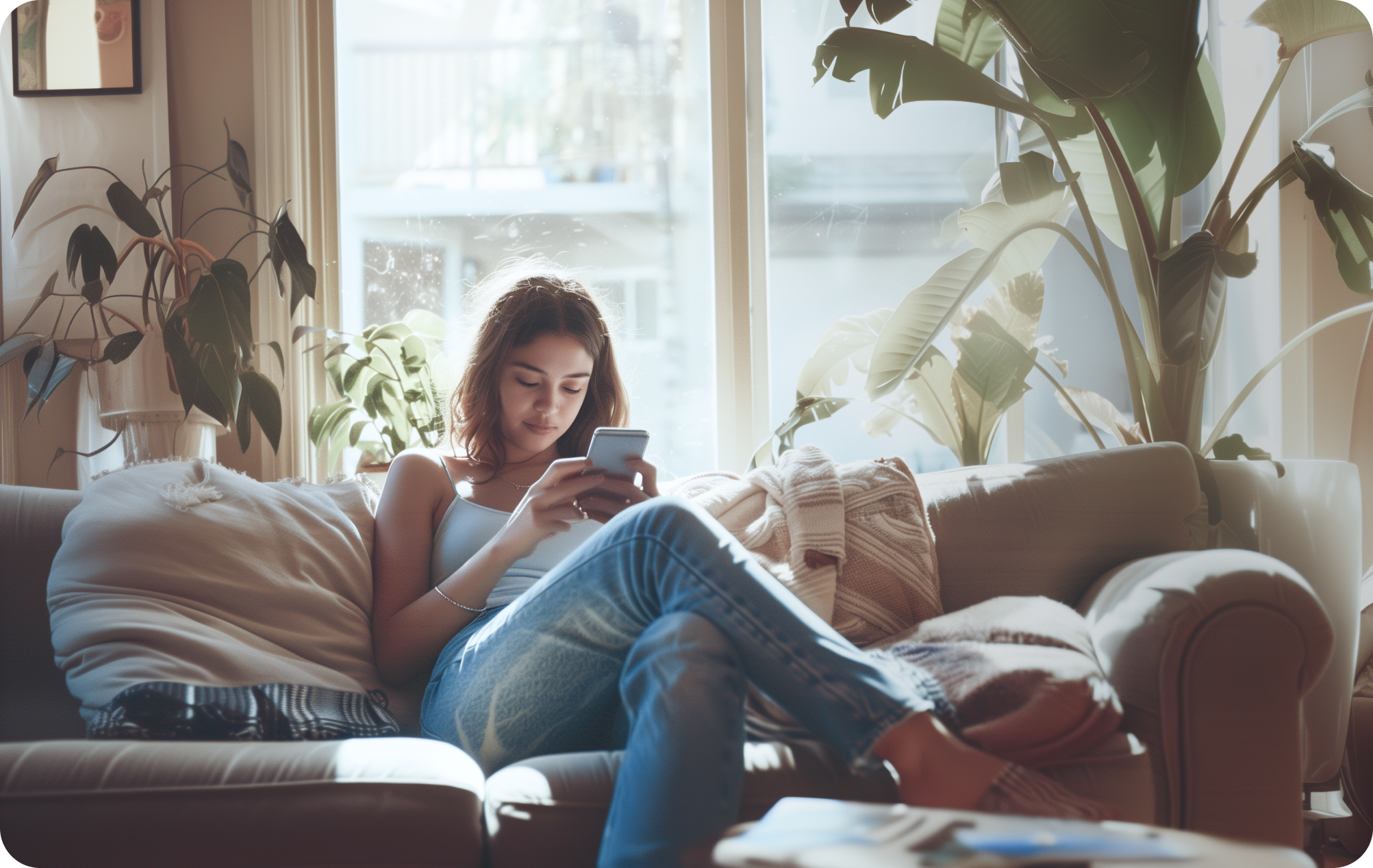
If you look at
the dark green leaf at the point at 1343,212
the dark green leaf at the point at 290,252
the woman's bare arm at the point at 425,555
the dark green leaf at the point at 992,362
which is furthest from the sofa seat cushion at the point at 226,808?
the dark green leaf at the point at 1343,212

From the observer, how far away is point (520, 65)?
6.98 ft

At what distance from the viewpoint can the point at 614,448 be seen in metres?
1.25

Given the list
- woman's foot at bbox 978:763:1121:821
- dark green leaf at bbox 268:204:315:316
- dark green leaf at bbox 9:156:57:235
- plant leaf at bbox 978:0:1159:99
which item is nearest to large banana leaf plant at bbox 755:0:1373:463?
plant leaf at bbox 978:0:1159:99

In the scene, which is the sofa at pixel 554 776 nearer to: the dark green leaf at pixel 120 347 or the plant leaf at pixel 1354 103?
the dark green leaf at pixel 120 347

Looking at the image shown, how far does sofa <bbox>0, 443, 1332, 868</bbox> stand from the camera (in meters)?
0.88

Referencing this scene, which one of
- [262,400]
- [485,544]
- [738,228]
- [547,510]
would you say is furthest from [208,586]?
[738,228]

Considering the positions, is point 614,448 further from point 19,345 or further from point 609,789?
point 19,345

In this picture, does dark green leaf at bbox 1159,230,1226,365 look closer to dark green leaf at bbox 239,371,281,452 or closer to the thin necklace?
the thin necklace

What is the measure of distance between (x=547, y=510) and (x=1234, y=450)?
4.76 feet

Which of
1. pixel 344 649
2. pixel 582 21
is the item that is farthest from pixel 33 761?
pixel 582 21


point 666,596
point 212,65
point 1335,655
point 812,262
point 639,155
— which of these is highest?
point 212,65

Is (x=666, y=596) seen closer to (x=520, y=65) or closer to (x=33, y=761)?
(x=33, y=761)

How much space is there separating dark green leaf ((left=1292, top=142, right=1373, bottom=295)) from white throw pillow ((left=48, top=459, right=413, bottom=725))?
1933 millimetres

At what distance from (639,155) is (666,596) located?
152cm
